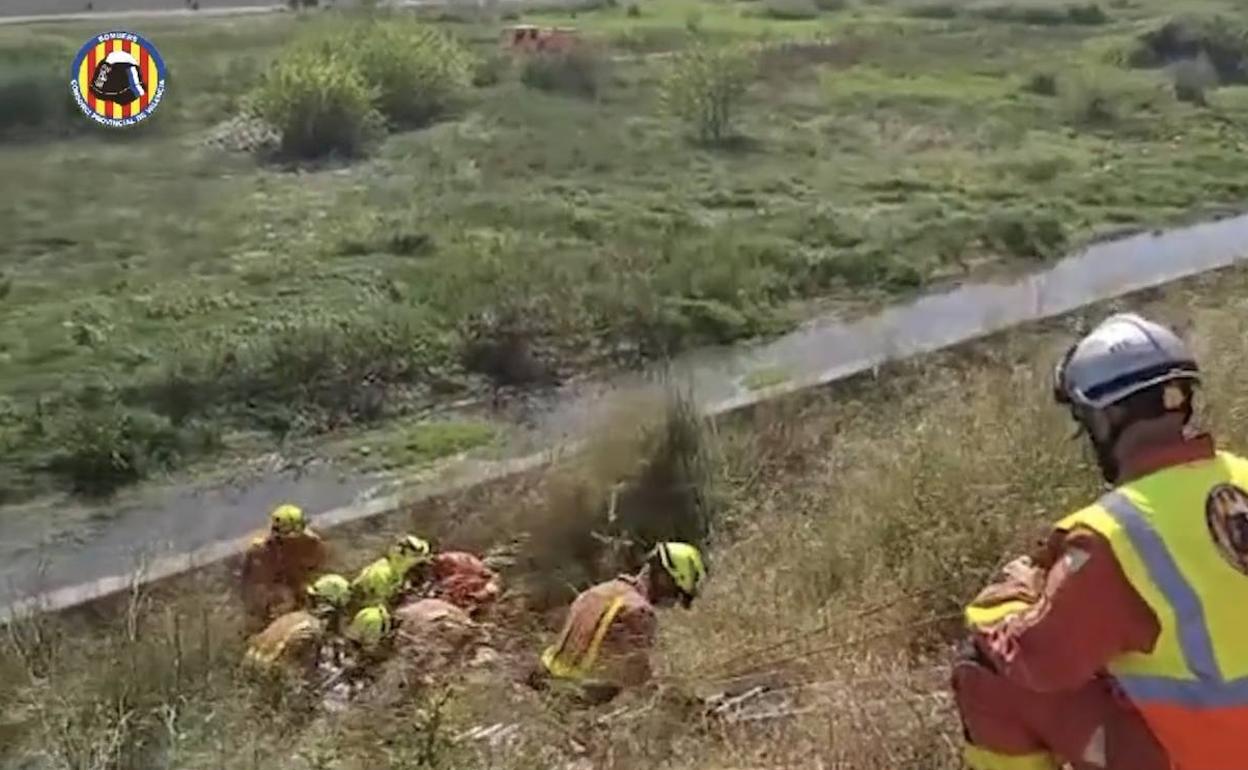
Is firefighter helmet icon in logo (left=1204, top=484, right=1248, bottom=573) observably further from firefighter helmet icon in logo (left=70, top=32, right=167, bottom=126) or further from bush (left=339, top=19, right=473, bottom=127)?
firefighter helmet icon in logo (left=70, top=32, right=167, bottom=126)

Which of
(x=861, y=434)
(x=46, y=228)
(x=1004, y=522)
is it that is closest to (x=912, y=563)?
(x=1004, y=522)

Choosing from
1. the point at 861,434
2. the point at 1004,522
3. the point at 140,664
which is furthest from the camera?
the point at 861,434

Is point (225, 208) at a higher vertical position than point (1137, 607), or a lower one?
lower

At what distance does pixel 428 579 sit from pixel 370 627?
41.2 inches

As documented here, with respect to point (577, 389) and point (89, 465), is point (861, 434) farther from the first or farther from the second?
point (89, 465)

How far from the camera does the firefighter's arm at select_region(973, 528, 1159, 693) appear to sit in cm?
262

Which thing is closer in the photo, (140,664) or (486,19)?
(140,664)

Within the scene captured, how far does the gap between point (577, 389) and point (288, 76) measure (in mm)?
8357

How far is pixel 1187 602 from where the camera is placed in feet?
8.50

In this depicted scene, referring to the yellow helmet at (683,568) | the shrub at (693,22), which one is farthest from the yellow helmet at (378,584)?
the shrub at (693,22)

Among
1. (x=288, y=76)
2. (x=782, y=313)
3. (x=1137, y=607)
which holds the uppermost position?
(x=1137, y=607)

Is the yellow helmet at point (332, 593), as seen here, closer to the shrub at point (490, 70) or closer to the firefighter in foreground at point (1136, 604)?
the firefighter in foreground at point (1136, 604)

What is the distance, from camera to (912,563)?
5328mm

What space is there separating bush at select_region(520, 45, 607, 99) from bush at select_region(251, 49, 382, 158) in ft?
13.3
